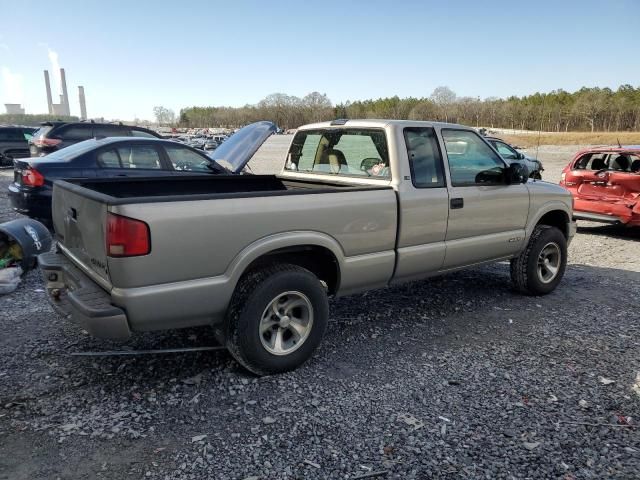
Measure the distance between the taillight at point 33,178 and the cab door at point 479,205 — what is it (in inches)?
242

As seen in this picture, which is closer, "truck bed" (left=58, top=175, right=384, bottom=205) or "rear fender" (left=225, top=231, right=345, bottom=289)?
"rear fender" (left=225, top=231, right=345, bottom=289)

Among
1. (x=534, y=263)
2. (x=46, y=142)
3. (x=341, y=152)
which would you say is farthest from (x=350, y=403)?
(x=46, y=142)

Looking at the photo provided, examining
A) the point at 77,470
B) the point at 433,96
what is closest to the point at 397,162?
the point at 77,470

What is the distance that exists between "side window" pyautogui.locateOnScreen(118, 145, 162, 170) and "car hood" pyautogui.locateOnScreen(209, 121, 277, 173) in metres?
1.06

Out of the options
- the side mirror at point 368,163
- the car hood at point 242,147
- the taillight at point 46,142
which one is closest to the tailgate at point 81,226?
the side mirror at point 368,163

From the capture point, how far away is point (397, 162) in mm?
4328

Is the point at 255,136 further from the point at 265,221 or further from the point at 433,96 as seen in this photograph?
the point at 433,96

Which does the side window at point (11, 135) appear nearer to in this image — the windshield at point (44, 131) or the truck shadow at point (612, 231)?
the windshield at point (44, 131)

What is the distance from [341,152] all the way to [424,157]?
87cm

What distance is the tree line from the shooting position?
100 metres

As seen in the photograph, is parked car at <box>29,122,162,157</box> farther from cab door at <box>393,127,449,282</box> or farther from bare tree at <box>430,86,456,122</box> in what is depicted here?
bare tree at <box>430,86,456,122</box>

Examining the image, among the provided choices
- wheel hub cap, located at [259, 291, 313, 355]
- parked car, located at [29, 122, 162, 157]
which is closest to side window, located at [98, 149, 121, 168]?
parked car, located at [29, 122, 162, 157]

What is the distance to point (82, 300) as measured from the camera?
3.18 meters

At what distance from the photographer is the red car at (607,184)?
29.0 ft
